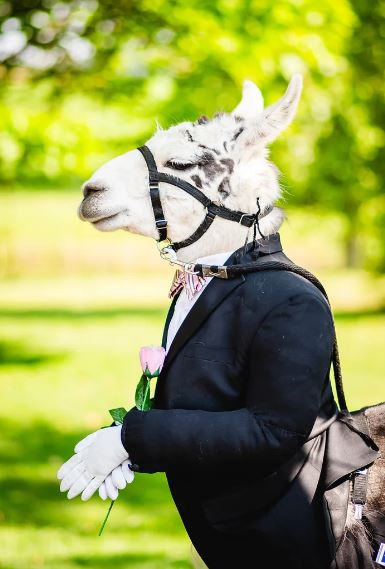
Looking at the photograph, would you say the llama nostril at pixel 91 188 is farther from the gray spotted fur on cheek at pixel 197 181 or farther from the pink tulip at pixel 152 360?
the pink tulip at pixel 152 360

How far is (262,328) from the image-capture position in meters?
2.18

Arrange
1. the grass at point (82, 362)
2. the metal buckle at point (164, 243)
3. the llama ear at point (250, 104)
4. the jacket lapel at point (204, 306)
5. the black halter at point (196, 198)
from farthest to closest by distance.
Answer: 1. the grass at point (82, 362)
2. the llama ear at point (250, 104)
3. the metal buckle at point (164, 243)
4. the black halter at point (196, 198)
5. the jacket lapel at point (204, 306)

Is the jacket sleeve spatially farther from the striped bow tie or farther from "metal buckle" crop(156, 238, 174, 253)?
"metal buckle" crop(156, 238, 174, 253)

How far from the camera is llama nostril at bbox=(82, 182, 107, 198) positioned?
2.48 meters

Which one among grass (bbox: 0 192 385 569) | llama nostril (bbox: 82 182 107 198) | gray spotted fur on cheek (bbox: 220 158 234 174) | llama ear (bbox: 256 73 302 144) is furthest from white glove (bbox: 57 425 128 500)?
grass (bbox: 0 192 385 569)

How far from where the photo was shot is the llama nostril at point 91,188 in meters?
2.48

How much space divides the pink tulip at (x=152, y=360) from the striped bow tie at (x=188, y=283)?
0.20m

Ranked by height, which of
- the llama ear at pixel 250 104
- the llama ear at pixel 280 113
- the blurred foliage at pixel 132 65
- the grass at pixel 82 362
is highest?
the blurred foliage at pixel 132 65

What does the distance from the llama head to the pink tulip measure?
1.01ft

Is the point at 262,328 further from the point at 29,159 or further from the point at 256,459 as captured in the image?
the point at 29,159

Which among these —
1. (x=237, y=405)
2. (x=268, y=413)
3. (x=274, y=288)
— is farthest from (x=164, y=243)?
(x=268, y=413)

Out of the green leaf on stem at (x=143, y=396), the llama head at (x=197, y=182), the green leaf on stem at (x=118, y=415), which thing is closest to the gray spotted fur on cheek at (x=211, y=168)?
the llama head at (x=197, y=182)

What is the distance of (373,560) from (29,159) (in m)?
8.01

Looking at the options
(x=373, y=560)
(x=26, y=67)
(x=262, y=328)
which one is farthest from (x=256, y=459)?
(x=26, y=67)
